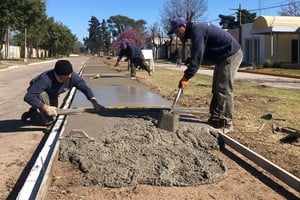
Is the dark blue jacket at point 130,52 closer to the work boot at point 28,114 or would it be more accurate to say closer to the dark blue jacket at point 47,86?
the work boot at point 28,114

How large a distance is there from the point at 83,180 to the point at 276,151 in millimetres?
2764

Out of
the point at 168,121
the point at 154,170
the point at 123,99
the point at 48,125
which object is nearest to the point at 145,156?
the point at 154,170

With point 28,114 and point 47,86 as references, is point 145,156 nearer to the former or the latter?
point 47,86

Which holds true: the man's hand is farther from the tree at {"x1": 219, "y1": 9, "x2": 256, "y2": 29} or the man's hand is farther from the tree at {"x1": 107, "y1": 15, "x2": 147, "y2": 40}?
the tree at {"x1": 107, "y1": 15, "x2": 147, "y2": 40}

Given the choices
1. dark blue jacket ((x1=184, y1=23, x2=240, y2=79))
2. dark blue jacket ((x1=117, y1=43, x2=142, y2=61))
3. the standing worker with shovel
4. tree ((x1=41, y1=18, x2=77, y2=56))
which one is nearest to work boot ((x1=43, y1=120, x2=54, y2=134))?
the standing worker with shovel

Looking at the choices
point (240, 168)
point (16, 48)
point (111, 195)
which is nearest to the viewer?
point (111, 195)

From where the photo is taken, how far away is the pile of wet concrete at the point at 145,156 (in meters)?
5.57

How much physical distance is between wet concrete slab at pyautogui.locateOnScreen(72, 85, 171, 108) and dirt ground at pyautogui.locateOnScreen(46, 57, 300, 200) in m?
4.58

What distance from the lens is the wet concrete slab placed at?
39.7 ft

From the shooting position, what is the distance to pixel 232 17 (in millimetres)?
102500

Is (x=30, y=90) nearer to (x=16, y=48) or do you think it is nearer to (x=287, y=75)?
(x=287, y=75)

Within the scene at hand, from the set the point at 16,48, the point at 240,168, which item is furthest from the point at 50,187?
the point at 16,48

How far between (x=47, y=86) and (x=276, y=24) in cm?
3672

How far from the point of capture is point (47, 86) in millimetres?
8320
